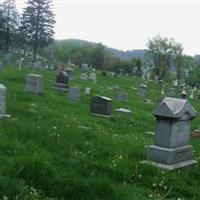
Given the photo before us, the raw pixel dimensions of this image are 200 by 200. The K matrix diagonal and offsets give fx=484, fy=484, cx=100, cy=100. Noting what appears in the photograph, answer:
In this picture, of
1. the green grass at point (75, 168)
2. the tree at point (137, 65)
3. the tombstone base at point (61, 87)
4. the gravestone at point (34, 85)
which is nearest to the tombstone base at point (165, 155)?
the green grass at point (75, 168)

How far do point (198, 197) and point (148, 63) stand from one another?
79.9 metres

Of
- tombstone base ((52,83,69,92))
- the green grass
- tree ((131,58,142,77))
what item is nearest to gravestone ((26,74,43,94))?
tombstone base ((52,83,69,92))

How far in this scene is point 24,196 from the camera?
6.21m

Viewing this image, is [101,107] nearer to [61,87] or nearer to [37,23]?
[61,87]

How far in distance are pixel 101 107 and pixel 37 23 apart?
50542 mm

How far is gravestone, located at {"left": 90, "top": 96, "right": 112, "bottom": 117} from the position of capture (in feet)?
59.3

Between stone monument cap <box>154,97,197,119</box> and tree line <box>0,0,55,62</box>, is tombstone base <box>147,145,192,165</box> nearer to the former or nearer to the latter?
stone monument cap <box>154,97,197,119</box>

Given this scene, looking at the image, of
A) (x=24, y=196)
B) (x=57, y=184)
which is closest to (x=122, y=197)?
(x=57, y=184)

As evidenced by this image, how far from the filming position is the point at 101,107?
1822 centimetres

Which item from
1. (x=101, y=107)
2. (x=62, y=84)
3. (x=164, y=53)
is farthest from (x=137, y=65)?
(x=101, y=107)

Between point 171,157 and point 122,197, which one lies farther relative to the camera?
point 171,157

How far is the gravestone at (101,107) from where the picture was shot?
18.1 meters

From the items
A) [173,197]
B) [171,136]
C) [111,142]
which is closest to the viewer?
[173,197]

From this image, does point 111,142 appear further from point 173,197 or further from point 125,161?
point 173,197
